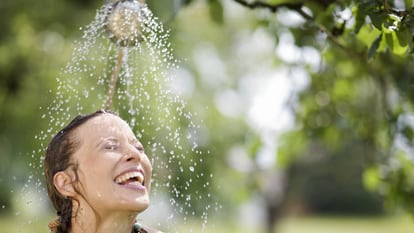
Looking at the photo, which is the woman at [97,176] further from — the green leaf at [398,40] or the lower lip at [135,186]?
the green leaf at [398,40]

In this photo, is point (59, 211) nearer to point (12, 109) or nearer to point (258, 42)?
point (12, 109)

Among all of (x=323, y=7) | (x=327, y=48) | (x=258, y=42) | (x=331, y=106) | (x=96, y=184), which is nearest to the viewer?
(x=96, y=184)

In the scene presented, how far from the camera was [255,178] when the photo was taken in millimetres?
7234

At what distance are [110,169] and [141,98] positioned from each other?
5.86 meters

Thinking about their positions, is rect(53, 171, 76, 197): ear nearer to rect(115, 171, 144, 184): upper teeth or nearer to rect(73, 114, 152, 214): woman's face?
rect(73, 114, 152, 214): woman's face

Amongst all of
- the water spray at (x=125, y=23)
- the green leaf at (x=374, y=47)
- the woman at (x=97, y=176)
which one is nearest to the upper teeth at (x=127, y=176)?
the woman at (x=97, y=176)

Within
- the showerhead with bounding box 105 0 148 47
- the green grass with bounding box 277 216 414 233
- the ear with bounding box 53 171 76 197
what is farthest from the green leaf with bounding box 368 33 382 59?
the green grass with bounding box 277 216 414 233

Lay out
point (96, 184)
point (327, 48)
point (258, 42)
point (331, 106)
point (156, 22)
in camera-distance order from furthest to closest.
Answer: point (258, 42) → point (331, 106) → point (327, 48) → point (156, 22) → point (96, 184)

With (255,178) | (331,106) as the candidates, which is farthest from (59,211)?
(255,178)

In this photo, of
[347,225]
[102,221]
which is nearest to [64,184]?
[102,221]

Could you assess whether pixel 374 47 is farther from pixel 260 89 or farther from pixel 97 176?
pixel 260 89

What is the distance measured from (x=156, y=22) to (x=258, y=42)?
1448 centimetres

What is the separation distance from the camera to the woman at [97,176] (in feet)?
9.98

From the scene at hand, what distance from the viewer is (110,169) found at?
3062 mm
